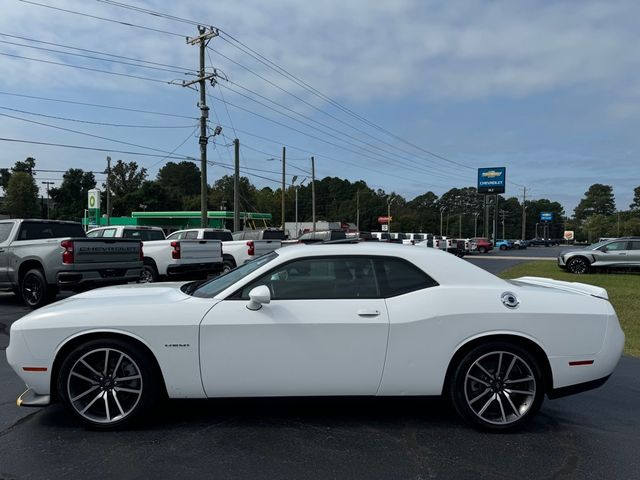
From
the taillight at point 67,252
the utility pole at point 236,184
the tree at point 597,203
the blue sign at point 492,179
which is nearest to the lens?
the taillight at point 67,252

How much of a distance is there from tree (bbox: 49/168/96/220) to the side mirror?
103036 mm

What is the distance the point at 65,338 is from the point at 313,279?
6.40 feet

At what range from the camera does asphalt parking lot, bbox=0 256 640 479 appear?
10.8 ft

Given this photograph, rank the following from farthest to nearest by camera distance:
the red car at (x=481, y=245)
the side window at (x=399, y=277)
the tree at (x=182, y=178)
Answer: the tree at (x=182, y=178)
the red car at (x=481, y=245)
the side window at (x=399, y=277)

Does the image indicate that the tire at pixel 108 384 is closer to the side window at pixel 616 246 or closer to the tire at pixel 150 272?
the tire at pixel 150 272

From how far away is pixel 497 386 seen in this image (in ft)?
12.9

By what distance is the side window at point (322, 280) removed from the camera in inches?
157

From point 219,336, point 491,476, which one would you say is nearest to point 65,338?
point 219,336

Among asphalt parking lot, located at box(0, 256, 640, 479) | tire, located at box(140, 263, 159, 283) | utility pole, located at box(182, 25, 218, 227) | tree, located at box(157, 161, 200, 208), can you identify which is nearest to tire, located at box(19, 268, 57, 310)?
tire, located at box(140, 263, 159, 283)

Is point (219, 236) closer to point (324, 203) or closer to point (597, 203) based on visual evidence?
point (324, 203)

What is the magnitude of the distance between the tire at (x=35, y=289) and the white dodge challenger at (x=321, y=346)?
6707 mm

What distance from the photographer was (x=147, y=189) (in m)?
95.2

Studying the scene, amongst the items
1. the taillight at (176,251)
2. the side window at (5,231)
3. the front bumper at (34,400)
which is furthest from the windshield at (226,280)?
the taillight at (176,251)

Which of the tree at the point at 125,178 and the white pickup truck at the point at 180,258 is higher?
the tree at the point at 125,178
